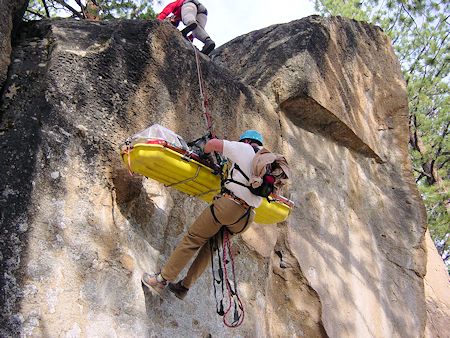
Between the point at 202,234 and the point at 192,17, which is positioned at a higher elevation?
the point at 192,17

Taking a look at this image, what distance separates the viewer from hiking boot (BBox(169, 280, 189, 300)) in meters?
4.51

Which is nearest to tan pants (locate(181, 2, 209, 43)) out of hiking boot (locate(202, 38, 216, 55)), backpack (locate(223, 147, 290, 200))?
hiking boot (locate(202, 38, 216, 55))

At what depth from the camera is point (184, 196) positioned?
17.2ft

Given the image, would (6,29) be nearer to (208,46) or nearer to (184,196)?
(184,196)

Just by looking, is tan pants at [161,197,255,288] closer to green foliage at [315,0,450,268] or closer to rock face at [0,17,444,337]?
rock face at [0,17,444,337]

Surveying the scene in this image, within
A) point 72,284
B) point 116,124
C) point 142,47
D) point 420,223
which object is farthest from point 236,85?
point 420,223

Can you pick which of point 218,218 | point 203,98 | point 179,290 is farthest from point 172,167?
point 203,98

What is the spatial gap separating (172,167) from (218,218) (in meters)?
0.56

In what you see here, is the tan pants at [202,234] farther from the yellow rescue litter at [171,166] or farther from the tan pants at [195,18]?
the tan pants at [195,18]

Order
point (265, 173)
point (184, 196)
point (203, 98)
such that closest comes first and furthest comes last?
1. point (265, 173)
2. point (184, 196)
3. point (203, 98)

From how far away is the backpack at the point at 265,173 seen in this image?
13.6 ft

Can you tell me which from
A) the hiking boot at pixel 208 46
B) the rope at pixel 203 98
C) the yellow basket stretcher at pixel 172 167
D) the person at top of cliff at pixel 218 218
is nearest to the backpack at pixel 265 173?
the person at top of cliff at pixel 218 218

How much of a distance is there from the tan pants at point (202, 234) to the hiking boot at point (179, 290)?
3.3 inches

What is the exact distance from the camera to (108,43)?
16.3 ft
